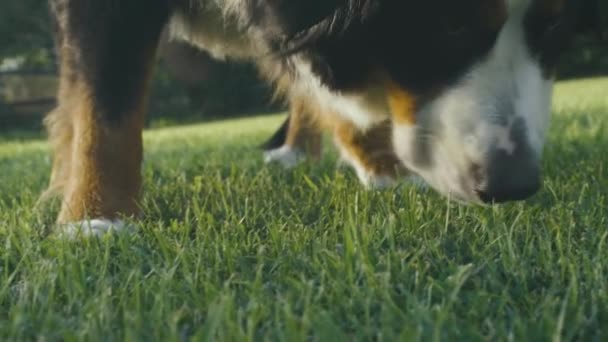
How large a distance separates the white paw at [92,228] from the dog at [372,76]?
0.03 ft

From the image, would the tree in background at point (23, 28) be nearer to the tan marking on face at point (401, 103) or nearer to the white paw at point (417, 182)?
the white paw at point (417, 182)

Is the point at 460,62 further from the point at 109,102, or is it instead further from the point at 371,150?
the point at 371,150

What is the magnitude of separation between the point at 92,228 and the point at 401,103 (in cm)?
82

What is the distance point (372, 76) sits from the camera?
1952 millimetres

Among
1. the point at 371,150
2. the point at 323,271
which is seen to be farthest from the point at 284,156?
the point at 323,271

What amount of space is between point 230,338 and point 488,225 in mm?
846

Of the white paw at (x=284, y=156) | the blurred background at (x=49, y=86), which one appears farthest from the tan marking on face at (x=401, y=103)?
the blurred background at (x=49, y=86)

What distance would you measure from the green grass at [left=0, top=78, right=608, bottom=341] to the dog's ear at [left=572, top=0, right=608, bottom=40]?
429 mm

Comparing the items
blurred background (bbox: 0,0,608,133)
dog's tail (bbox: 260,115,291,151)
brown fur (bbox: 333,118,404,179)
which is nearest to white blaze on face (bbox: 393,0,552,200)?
brown fur (bbox: 333,118,404,179)

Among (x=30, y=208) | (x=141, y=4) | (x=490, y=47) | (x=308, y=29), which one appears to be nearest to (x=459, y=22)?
(x=490, y=47)

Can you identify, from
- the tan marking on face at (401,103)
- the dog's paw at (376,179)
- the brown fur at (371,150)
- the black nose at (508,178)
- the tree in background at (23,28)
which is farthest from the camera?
the tree in background at (23,28)

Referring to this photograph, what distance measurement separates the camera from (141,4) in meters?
2.04

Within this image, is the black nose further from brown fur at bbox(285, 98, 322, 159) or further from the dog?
brown fur at bbox(285, 98, 322, 159)

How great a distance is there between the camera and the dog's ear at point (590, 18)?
2.01 meters
